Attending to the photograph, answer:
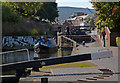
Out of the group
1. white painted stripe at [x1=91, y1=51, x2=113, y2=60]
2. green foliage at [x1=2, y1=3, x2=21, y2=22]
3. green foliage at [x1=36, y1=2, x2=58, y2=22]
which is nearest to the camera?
white painted stripe at [x1=91, y1=51, x2=113, y2=60]

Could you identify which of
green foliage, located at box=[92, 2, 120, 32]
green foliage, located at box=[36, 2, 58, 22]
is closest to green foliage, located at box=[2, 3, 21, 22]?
green foliage, located at box=[92, 2, 120, 32]

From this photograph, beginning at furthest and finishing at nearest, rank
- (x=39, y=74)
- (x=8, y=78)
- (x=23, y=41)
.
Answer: (x=23, y=41) < (x=8, y=78) < (x=39, y=74)

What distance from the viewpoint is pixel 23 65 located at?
26.7ft

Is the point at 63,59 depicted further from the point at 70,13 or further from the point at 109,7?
the point at 70,13

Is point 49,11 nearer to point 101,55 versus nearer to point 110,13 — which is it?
point 110,13

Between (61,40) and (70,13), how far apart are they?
61282mm

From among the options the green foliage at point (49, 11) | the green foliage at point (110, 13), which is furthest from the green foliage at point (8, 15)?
the green foliage at point (49, 11)

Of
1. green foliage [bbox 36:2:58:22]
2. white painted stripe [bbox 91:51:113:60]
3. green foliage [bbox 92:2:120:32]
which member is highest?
green foliage [bbox 36:2:58:22]

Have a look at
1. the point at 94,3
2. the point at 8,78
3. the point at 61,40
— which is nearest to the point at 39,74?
the point at 8,78

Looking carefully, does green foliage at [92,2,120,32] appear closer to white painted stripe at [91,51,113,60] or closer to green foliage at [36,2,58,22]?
white painted stripe at [91,51,113,60]

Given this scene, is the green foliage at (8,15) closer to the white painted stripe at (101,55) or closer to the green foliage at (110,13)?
the green foliage at (110,13)

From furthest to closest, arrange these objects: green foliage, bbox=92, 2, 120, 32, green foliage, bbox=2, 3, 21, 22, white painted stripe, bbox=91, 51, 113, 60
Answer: green foliage, bbox=2, 3, 21, 22, green foliage, bbox=92, 2, 120, 32, white painted stripe, bbox=91, 51, 113, 60

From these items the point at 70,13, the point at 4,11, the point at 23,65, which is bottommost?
the point at 23,65

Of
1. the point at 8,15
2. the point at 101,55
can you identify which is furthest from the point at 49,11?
the point at 101,55
